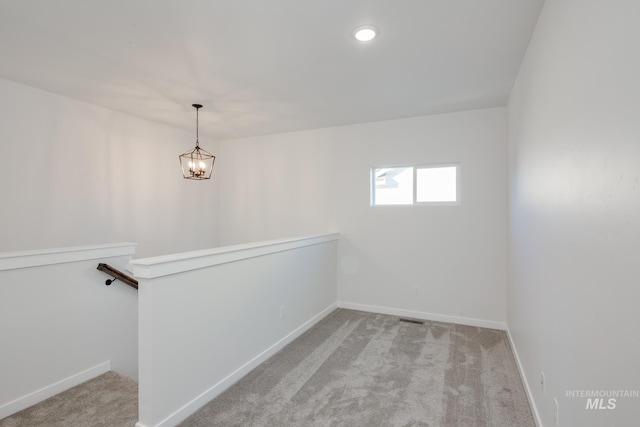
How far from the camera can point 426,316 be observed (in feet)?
13.2

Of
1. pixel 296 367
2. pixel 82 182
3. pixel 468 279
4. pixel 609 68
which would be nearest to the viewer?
pixel 609 68

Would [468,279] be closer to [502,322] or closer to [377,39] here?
[502,322]

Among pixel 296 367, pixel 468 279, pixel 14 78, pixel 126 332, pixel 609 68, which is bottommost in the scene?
pixel 296 367

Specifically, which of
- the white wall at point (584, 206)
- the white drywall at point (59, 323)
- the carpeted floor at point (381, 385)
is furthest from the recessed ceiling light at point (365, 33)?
the white drywall at point (59, 323)

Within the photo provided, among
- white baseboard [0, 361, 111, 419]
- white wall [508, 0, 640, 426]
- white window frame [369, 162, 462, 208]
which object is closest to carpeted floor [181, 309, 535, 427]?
white wall [508, 0, 640, 426]

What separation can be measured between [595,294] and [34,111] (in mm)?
4527

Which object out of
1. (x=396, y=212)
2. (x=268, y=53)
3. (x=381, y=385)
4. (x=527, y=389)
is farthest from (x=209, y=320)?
(x=396, y=212)

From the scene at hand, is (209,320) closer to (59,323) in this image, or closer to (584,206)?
(59,323)

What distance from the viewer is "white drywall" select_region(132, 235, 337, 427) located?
1.89 meters

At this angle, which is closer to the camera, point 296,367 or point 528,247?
point 528,247

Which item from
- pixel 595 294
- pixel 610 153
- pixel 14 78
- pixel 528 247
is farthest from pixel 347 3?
pixel 14 78

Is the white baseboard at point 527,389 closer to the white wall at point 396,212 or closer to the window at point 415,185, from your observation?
the white wall at point 396,212

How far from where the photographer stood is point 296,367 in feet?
9.06

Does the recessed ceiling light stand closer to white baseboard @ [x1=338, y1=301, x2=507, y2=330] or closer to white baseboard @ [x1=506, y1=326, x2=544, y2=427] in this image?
white baseboard @ [x1=506, y1=326, x2=544, y2=427]
